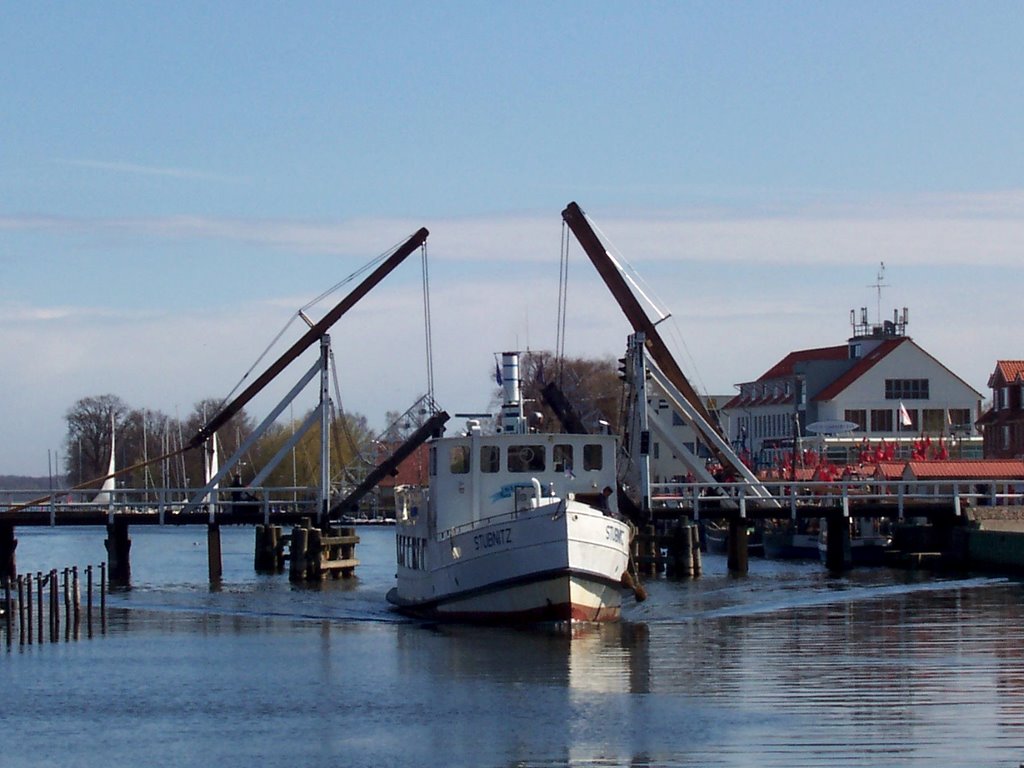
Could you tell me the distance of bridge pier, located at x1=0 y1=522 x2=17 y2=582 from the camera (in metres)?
58.9

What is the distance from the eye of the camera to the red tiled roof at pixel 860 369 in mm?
105562

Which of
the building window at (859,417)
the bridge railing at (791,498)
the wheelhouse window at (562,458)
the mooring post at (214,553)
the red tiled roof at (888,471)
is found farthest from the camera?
the building window at (859,417)

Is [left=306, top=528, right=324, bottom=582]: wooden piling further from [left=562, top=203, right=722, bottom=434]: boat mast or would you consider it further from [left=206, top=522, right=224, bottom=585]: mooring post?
[left=562, top=203, right=722, bottom=434]: boat mast

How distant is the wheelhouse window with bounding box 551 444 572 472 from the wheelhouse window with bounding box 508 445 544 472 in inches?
14.6

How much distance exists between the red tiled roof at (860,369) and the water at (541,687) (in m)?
57.4

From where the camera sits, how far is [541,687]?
98.1ft

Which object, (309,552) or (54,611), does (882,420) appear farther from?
(54,611)

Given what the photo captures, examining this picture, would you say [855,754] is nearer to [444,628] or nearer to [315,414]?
[444,628]

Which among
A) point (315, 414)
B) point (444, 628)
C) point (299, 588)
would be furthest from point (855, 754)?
point (315, 414)

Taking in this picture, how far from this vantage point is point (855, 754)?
22.7 meters

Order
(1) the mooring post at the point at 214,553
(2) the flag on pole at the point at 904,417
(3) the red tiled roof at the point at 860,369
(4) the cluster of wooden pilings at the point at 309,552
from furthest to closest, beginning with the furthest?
(3) the red tiled roof at the point at 860,369 → (2) the flag on pole at the point at 904,417 → (1) the mooring post at the point at 214,553 → (4) the cluster of wooden pilings at the point at 309,552

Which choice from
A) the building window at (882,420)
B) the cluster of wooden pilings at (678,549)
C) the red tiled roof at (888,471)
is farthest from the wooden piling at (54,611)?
the building window at (882,420)

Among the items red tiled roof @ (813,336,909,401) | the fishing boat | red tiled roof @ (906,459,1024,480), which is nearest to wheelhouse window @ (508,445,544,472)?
the fishing boat

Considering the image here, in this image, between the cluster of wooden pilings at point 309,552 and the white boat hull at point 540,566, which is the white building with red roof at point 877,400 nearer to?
the cluster of wooden pilings at point 309,552
